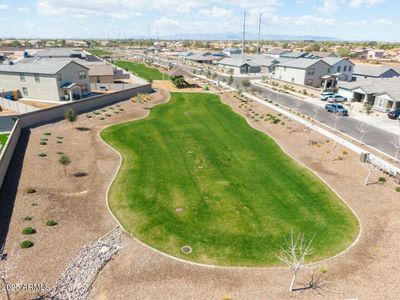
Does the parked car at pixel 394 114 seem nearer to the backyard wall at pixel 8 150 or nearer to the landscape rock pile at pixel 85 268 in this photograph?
the landscape rock pile at pixel 85 268

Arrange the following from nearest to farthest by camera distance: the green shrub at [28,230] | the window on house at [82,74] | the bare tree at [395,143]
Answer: the green shrub at [28,230], the bare tree at [395,143], the window on house at [82,74]

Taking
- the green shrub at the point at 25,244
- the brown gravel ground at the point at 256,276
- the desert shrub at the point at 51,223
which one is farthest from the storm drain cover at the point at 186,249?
the green shrub at the point at 25,244

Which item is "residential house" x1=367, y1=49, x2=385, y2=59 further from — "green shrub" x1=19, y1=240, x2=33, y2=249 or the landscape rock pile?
"green shrub" x1=19, y1=240, x2=33, y2=249

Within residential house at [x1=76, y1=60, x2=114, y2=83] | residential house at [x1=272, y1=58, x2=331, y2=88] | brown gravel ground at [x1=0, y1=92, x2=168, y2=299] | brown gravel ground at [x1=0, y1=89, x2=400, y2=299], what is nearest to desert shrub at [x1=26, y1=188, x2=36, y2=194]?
brown gravel ground at [x1=0, y1=92, x2=168, y2=299]

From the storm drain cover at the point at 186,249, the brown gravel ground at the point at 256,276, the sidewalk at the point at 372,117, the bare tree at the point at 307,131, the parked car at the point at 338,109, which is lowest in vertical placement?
the storm drain cover at the point at 186,249

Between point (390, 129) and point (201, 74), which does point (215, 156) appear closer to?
point (390, 129)
